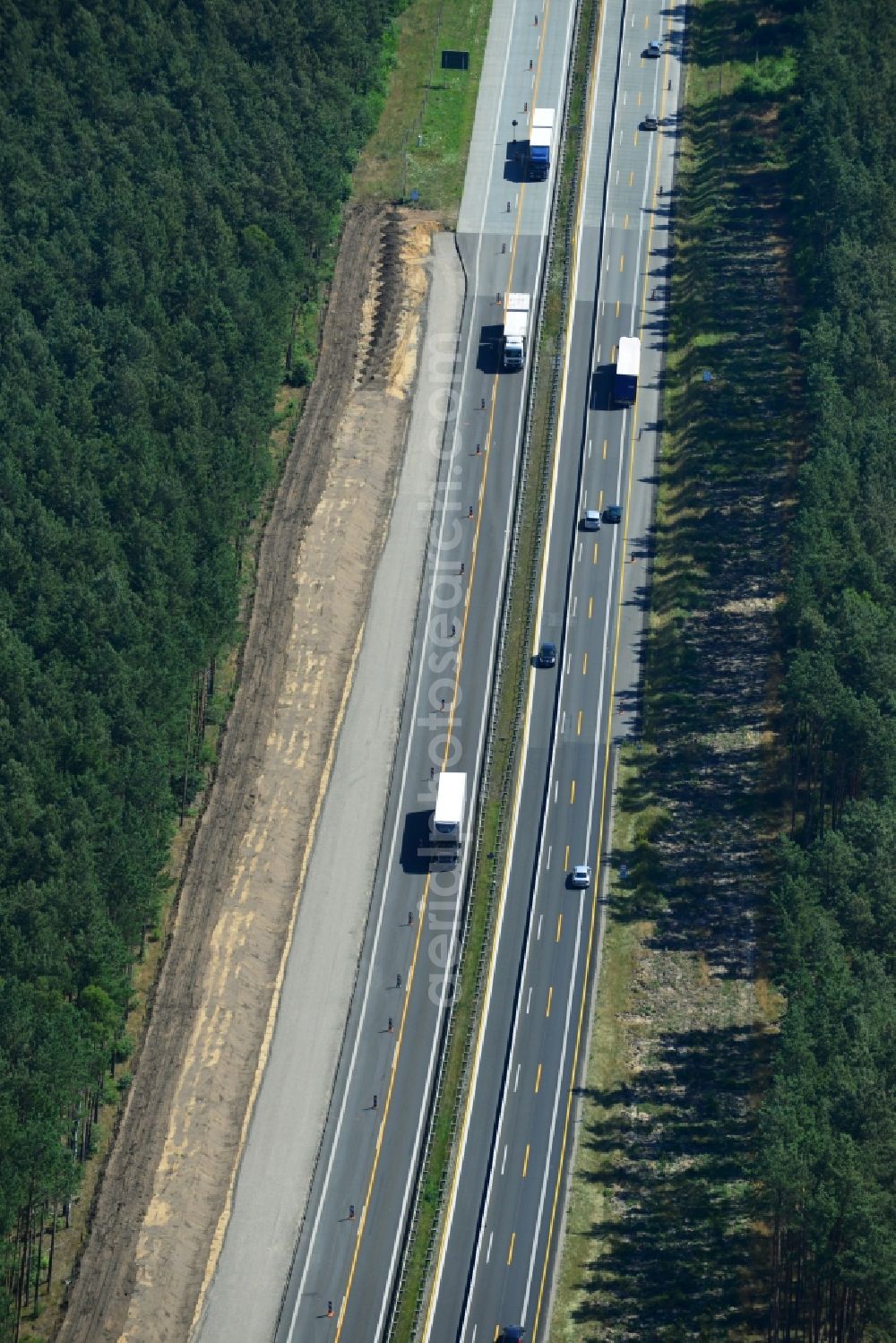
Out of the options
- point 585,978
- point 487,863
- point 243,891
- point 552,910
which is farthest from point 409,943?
point 585,978

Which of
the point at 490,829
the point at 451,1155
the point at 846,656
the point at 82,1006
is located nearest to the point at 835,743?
the point at 846,656

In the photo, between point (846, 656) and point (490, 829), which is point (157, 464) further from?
point (846, 656)

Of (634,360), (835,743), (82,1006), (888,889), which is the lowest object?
(82,1006)

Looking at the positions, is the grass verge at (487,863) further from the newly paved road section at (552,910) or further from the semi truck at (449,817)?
the semi truck at (449,817)

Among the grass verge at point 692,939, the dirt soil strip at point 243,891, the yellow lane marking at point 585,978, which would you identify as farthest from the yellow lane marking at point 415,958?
the grass verge at point 692,939

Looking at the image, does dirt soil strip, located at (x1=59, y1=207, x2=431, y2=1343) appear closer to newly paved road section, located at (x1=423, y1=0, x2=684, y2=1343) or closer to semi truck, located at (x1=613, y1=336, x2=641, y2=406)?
newly paved road section, located at (x1=423, y1=0, x2=684, y2=1343)

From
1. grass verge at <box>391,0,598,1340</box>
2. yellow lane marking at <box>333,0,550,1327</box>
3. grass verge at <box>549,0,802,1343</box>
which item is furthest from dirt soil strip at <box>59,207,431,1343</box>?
grass verge at <box>549,0,802,1343</box>

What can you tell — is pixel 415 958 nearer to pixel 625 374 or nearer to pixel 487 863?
pixel 487 863
